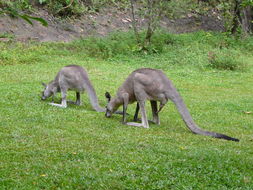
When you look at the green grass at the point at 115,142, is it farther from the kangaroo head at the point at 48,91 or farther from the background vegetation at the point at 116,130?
the kangaroo head at the point at 48,91

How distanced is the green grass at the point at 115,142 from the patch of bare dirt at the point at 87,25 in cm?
469

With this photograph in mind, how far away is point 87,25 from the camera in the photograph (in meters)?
21.8

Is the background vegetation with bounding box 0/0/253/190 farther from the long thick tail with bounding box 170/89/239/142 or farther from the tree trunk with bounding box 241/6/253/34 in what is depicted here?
the tree trunk with bounding box 241/6/253/34

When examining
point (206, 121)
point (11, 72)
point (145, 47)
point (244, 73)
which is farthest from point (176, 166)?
point (145, 47)

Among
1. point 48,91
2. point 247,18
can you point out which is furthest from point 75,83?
Answer: point 247,18

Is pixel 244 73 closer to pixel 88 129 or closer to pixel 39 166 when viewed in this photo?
pixel 88 129

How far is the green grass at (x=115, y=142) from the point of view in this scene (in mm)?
5094

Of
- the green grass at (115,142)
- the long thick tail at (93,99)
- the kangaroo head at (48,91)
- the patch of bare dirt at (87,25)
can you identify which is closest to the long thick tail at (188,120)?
the green grass at (115,142)

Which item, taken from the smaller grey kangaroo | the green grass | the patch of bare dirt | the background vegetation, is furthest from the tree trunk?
the smaller grey kangaroo

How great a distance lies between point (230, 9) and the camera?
78.0 ft

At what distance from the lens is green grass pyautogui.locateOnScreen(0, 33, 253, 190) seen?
16.7 ft

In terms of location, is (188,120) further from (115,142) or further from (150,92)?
(115,142)

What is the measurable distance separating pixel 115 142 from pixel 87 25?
619 inches

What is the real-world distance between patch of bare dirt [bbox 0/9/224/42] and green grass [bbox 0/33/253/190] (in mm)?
4691
